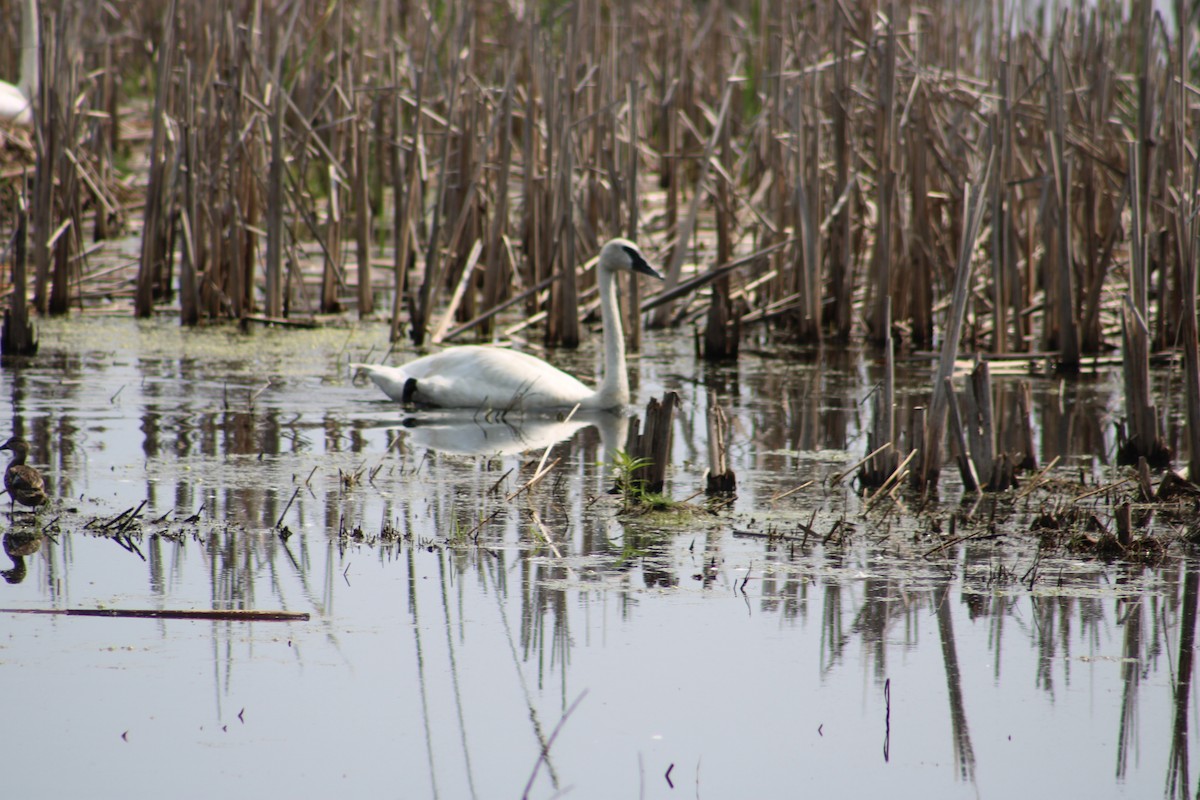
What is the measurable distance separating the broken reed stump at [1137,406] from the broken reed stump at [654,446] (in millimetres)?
1600

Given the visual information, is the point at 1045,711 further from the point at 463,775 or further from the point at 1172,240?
the point at 1172,240

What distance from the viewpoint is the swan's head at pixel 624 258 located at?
27.7 feet

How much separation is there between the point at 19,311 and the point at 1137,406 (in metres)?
5.39

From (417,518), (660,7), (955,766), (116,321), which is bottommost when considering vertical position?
(955,766)

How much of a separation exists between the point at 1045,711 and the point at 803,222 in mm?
5746

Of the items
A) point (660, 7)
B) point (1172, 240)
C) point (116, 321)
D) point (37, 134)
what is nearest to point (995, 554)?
point (1172, 240)

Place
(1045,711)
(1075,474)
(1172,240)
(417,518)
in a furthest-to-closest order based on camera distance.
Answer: (1172,240)
(1075,474)
(417,518)
(1045,711)

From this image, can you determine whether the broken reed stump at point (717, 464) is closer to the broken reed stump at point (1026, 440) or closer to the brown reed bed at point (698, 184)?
the broken reed stump at point (1026, 440)

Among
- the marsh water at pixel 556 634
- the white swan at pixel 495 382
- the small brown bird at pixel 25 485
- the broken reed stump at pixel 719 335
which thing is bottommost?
the marsh water at pixel 556 634

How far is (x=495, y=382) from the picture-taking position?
7.66 metres

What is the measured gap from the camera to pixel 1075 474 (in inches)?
248

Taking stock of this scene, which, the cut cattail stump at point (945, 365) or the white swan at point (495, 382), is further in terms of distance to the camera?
the white swan at point (495, 382)

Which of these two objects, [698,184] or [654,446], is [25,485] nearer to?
[654,446]

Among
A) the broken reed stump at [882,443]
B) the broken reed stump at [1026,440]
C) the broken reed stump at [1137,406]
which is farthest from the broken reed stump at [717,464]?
the broken reed stump at [1137,406]
